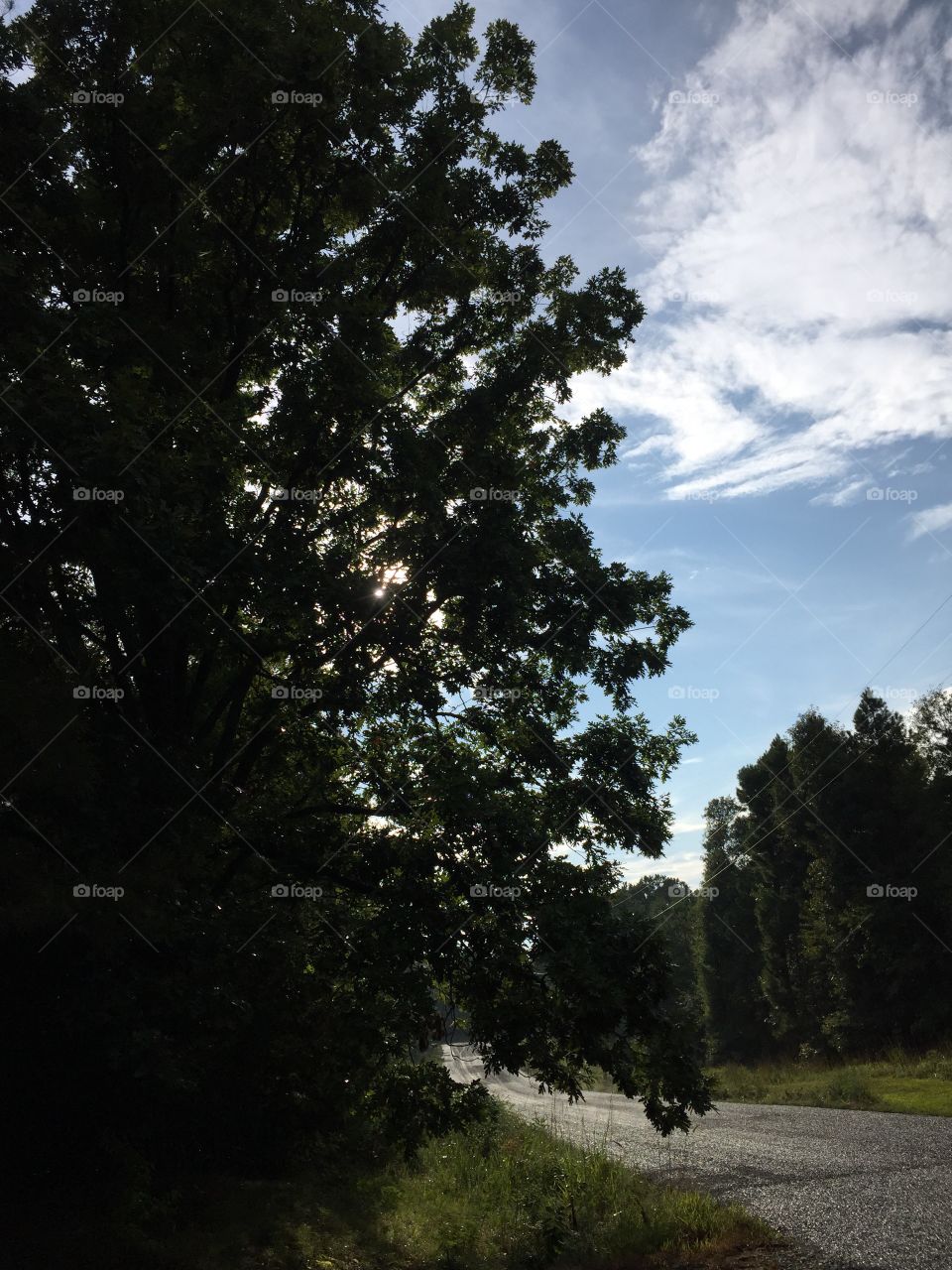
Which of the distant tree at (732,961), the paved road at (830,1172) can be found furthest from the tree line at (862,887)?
the paved road at (830,1172)

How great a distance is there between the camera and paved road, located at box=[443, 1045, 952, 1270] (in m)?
8.03

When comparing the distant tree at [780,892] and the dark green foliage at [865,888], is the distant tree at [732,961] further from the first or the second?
the dark green foliage at [865,888]

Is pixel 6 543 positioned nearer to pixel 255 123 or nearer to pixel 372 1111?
pixel 255 123

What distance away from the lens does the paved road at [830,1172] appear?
316 inches

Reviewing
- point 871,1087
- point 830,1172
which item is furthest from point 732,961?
point 830,1172

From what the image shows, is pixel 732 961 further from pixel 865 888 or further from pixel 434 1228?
pixel 434 1228

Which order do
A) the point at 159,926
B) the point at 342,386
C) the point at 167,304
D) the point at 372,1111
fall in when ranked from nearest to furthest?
1. the point at 159,926
2. the point at 372,1111
3. the point at 342,386
4. the point at 167,304

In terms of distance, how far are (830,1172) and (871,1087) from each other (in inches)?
524

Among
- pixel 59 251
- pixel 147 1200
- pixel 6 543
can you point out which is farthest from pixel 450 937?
pixel 59 251

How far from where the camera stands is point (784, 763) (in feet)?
185

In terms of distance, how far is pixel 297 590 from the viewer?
906cm

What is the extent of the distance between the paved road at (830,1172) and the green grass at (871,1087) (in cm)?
100

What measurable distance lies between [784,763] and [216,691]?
49.6 metres

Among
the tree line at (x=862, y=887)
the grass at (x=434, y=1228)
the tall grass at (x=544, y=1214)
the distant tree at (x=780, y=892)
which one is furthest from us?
the distant tree at (x=780, y=892)
